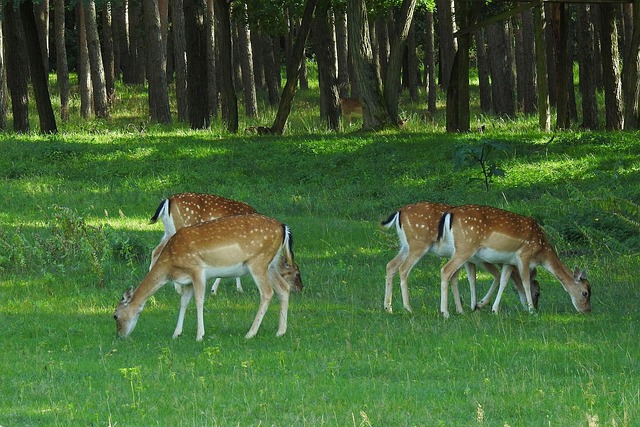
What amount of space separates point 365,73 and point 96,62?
15.8 metres

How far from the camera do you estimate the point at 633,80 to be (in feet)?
82.1

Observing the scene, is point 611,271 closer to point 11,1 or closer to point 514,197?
point 514,197

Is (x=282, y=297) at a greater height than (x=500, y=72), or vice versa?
(x=500, y=72)

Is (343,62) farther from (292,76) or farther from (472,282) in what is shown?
(472,282)

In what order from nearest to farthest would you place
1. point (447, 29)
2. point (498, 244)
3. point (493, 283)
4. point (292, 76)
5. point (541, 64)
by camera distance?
point (498, 244) < point (493, 283) < point (541, 64) < point (292, 76) < point (447, 29)

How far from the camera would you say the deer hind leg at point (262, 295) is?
1109 centimetres

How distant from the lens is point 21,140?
2633cm

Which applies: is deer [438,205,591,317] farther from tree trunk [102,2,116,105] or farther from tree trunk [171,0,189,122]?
tree trunk [102,2,116,105]

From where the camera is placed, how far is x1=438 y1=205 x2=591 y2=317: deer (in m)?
12.4

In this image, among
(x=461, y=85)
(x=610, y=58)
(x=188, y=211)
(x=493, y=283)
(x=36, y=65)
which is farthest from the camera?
(x=610, y=58)

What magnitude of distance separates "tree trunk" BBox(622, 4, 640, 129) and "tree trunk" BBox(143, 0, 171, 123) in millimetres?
15064

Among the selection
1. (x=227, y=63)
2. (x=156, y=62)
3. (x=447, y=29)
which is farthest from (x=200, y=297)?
(x=447, y=29)

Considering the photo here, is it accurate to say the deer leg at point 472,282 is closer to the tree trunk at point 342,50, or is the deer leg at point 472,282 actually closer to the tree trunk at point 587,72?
the tree trunk at point 587,72

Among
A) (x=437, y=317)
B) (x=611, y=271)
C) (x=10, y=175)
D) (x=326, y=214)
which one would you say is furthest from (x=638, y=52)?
(x=437, y=317)
